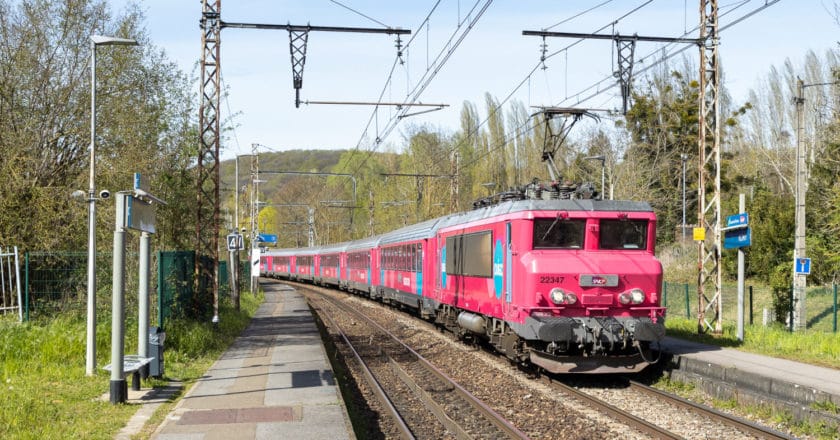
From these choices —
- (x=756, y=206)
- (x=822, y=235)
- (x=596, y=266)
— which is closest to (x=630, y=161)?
(x=756, y=206)

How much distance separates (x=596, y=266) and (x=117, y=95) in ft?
46.7

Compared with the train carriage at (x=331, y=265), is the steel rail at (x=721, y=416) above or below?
below

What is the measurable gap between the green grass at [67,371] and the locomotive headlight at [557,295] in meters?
5.75

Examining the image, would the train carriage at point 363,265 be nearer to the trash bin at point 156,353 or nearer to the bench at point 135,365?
the trash bin at point 156,353

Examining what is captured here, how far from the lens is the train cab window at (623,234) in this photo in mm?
13875

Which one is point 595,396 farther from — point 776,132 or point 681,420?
point 776,132

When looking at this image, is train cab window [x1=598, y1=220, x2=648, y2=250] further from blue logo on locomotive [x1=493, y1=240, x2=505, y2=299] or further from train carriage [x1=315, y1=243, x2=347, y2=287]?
train carriage [x1=315, y1=243, x2=347, y2=287]

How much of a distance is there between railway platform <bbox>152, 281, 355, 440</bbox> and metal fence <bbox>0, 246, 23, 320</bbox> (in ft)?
16.7

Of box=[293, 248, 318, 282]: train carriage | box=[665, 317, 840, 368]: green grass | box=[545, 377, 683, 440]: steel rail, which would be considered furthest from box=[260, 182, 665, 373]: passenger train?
box=[293, 248, 318, 282]: train carriage

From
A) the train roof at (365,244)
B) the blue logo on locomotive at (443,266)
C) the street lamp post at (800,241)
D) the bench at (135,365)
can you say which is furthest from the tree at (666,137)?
the bench at (135,365)

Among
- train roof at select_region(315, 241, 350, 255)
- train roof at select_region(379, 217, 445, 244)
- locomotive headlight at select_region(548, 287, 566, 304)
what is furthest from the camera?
train roof at select_region(315, 241, 350, 255)

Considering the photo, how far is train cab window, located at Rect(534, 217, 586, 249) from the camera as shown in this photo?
536 inches

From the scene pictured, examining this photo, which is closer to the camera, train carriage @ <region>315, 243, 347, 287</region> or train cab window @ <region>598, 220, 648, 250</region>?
train cab window @ <region>598, 220, 648, 250</region>

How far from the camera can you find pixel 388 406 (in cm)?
1205
